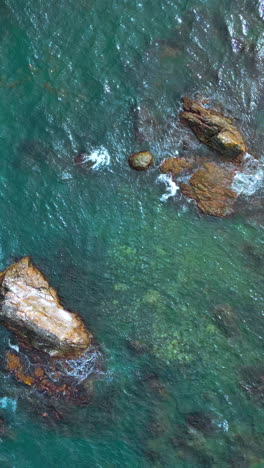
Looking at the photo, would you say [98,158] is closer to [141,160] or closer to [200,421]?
[141,160]

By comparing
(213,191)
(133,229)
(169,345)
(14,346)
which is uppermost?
(213,191)

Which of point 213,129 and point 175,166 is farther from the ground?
point 213,129

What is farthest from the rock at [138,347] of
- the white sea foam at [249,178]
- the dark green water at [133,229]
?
the white sea foam at [249,178]

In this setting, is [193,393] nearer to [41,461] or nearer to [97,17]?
[41,461]

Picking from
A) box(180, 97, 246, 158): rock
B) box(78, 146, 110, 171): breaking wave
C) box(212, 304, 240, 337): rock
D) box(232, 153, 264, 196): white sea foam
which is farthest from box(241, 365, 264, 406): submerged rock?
box(78, 146, 110, 171): breaking wave

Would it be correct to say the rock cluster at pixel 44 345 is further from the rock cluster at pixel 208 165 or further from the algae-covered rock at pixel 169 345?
the rock cluster at pixel 208 165

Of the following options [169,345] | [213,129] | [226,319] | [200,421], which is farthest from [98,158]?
[200,421]

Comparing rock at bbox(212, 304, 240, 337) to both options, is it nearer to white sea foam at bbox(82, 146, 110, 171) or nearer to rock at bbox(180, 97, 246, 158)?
rock at bbox(180, 97, 246, 158)
